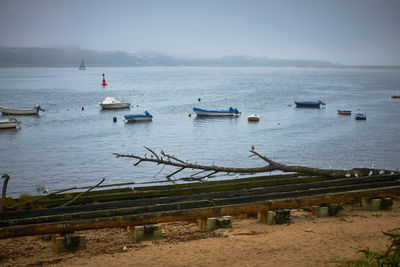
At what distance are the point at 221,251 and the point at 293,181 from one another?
6.57 m

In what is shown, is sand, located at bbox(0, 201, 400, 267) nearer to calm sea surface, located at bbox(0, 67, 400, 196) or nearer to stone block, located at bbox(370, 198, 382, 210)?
stone block, located at bbox(370, 198, 382, 210)

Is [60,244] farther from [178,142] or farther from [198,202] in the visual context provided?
[178,142]

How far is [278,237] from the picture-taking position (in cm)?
1222

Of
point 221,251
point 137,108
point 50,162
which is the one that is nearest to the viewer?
point 221,251

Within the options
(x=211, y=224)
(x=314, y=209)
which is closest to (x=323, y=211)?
(x=314, y=209)

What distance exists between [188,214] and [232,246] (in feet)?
5.94

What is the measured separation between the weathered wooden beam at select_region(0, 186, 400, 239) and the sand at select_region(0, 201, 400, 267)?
55 cm

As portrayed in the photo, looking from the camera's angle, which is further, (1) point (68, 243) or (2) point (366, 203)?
(2) point (366, 203)

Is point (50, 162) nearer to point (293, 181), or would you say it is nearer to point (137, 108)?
point (293, 181)

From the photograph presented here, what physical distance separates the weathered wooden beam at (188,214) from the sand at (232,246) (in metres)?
0.55

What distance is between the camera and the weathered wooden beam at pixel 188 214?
455 inches

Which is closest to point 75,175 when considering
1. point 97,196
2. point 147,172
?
point 147,172

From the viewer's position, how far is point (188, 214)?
12852 millimetres

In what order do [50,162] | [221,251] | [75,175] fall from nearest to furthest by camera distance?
[221,251]
[75,175]
[50,162]
